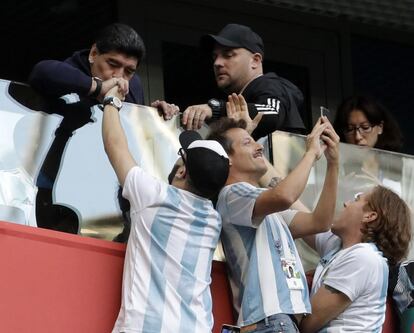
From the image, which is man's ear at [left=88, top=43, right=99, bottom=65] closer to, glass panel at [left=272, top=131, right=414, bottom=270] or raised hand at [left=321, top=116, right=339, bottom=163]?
glass panel at [left=272, top=131, right=414, bottom=270]

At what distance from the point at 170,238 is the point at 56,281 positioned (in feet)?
1.76

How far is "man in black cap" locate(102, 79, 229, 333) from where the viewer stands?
6.34 m

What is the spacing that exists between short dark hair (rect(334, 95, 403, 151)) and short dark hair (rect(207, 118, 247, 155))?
137cm

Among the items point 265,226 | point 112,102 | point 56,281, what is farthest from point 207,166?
point 56,281

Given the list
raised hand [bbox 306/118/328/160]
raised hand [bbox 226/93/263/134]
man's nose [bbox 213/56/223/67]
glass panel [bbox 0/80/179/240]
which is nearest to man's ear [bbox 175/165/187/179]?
glass panel [bbox 0/80/179/240]

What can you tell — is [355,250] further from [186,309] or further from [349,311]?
[186,309]

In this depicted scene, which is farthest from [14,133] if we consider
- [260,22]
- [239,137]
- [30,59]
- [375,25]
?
[375,25]

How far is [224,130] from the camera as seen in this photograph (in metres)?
7.02

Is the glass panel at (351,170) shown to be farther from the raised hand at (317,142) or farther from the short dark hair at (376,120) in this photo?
the raised hand at (317,142)

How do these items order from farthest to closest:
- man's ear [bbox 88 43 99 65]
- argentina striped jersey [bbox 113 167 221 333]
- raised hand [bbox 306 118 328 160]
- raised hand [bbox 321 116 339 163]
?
man's ear [bbox 88 43 99 65] → raised hand [bbox 321 116 339 163] → raised hand [bbox 306 118 328 160] → argentina striped jersey [bbox 113 167 221 333]

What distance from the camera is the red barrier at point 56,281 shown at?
650 cm

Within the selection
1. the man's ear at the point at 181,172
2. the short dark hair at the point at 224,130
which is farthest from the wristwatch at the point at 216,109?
the man's ear at the point at 181,172

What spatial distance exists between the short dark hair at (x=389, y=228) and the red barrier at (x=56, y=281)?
48.3 inches

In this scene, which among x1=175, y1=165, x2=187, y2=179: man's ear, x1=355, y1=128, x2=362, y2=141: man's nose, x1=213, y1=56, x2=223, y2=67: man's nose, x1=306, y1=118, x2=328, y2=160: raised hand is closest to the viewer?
x1=175, y1=165, x2=187, y2=179: man's ear
